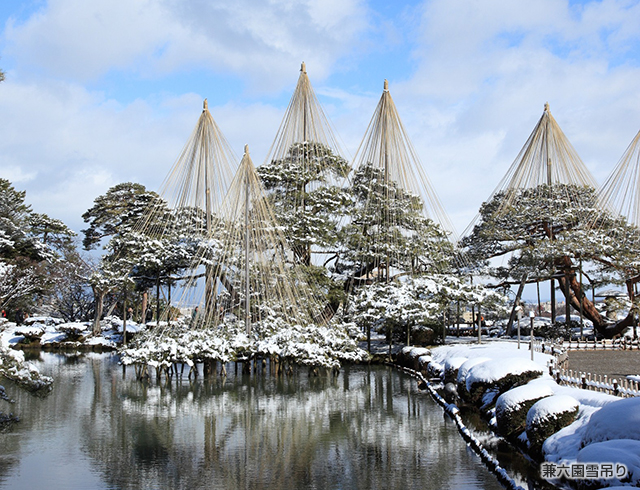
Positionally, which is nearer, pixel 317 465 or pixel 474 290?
pixel 317 465

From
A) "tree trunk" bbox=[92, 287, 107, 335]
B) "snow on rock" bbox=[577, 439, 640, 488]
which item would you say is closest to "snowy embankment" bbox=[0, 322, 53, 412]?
"snow on rock" bbox=[577, 439, 640, 488]

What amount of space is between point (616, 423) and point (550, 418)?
1.98m

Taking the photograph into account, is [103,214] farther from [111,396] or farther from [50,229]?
[111,396]

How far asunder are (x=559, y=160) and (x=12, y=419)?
24.6 metres

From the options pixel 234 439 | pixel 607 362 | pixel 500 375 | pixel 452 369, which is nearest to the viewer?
pixel 234 439

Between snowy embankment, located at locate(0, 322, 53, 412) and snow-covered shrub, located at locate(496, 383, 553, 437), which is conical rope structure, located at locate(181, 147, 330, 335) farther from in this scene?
snow-covered shrub, located at locate(496, 383, 553, 437)

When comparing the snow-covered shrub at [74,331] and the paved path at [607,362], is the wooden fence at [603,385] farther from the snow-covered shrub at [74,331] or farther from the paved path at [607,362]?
the snow-covered shrub at [74,331]

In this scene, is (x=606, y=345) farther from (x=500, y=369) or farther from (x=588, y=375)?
(x=500, y=369)

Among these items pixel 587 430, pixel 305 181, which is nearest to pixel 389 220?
pixel 305 181

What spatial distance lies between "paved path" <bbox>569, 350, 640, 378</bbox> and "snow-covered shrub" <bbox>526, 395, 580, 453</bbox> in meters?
8.63

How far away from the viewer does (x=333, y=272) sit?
28375 mm

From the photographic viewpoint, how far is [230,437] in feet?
36.1

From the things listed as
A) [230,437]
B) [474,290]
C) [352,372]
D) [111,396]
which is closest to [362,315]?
[352,372]

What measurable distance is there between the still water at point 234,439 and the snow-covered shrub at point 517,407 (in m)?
0.80
